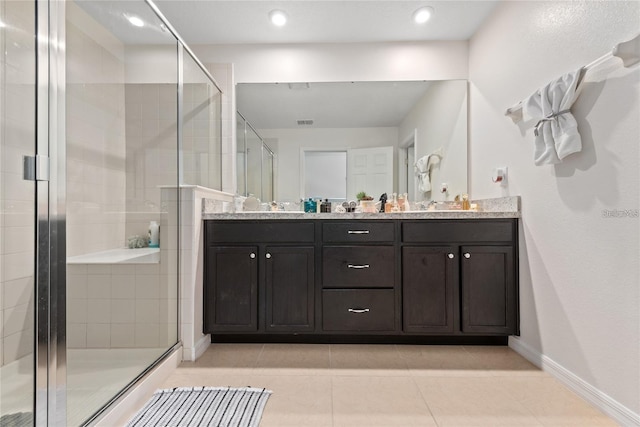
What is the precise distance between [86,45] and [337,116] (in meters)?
1.77

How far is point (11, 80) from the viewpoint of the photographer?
1301 millimetres

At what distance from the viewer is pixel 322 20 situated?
2.47 metres

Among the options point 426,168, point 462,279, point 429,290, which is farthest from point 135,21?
point 462,279

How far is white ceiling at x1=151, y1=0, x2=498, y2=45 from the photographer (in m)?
2.30

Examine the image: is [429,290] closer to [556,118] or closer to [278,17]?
[556,118]

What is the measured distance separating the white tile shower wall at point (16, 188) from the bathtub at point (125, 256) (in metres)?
0.25

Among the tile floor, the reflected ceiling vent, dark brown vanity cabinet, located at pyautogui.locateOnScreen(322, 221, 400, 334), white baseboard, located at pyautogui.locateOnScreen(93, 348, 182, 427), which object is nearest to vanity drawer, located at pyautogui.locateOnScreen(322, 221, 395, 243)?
dark brown vanity cabinet, located at pyautogui.locateOnScreen(322, 221, 400, 334)

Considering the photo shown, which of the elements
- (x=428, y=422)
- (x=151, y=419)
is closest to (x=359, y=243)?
(x=428, y=422)

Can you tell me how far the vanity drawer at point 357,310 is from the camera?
2186mm

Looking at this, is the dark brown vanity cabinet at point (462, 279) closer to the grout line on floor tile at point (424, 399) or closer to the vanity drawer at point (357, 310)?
the vanity drawer at point (357, 310)

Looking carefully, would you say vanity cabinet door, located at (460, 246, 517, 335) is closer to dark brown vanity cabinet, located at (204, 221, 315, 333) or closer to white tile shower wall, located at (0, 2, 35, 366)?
dark brown vanity cabinet, located at (204, 221, 315, 333)

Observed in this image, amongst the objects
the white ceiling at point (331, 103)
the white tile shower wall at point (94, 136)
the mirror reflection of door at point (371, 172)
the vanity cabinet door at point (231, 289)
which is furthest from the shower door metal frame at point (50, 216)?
the mirror reflection of door at point (371, 172)

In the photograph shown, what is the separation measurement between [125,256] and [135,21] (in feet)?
4.44

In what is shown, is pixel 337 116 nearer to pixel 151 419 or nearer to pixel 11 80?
pixel 11 80
